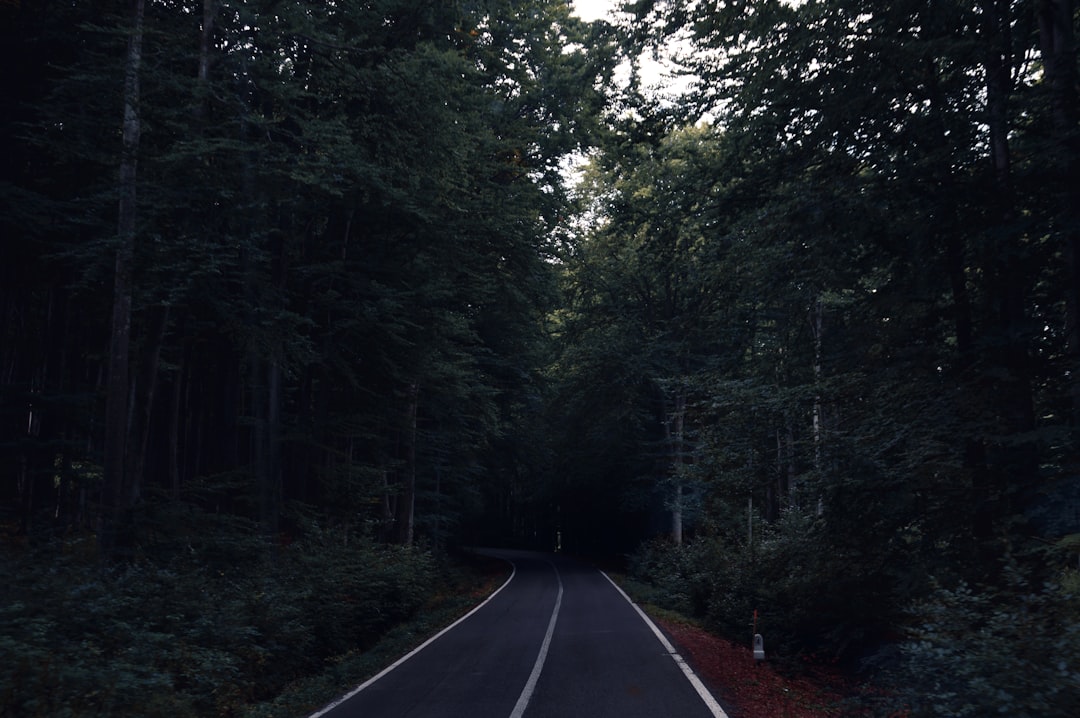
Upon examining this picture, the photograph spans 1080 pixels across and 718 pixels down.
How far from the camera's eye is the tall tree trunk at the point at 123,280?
13.9 m

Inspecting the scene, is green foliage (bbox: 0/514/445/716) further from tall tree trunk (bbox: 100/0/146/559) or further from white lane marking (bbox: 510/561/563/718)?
white lane marking (bbox: 510/561/563/718)

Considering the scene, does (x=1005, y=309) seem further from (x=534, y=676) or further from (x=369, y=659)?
(x=369, y=659)

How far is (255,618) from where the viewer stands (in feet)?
41.3

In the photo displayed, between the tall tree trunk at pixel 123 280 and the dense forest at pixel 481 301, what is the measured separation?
82 millimetres

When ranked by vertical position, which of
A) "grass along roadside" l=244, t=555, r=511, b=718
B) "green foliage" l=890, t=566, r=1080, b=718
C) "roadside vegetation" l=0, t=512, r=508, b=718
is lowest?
"grass along roadside" l=244, t=555, r=511, b=718

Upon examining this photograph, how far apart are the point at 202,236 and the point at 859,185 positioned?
1206 cm

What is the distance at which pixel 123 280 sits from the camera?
1414cm

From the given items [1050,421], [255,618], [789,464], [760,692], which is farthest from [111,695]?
[1050,421]

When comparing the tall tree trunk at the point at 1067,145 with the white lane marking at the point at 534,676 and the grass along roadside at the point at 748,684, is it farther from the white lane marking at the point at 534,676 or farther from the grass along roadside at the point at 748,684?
the white lane marking at the point at 534,676

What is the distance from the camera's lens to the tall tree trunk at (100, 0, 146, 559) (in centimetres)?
1389

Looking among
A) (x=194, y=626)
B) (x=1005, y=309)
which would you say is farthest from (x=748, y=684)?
(x=194, y=626)

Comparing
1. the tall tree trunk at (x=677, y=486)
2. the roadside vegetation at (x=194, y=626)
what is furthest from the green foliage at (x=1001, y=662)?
the tall tree trunk at (x=677, y=486)

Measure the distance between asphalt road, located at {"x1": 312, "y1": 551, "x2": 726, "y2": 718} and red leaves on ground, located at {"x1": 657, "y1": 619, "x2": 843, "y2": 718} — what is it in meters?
0.37

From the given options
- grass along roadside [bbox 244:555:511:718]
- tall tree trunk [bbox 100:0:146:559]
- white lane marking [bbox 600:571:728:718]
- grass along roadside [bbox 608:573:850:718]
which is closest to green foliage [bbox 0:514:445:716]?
grass along roadside [bbox 244:555:511:718]
